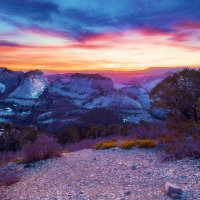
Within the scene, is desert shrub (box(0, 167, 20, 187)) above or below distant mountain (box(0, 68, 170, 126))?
above

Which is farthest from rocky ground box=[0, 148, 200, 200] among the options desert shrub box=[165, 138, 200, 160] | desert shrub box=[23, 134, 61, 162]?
A: desert shrub box=[23, 134, 61, 162]

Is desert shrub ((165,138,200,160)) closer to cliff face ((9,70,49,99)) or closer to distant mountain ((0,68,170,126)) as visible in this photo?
distant mountain ((0,68,170,126))

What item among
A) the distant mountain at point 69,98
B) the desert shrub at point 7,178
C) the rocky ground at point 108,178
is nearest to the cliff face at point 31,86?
the distant mountain at point 69,98

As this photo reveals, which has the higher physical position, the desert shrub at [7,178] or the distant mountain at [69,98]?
the desert shrub at [7,178]

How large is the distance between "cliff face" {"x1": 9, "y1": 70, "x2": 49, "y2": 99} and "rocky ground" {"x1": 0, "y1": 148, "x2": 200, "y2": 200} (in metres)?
99.3

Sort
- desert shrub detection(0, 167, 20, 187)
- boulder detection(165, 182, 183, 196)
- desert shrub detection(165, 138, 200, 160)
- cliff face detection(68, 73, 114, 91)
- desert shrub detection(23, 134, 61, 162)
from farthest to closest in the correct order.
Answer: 1. cliff face detection(68, 73, 114, 91)
2. desert shrub detection(23, 134, 61, 162)
3. desert shrub detection(165, 138, 200, 160)
4. desert shrub detection(0, 167, 20, 187)
5. boulder detection(165, 182, 183, 196)

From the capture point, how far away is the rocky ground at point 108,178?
6930 millimetres

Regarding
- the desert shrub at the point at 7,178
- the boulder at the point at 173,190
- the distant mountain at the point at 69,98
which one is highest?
the boulder at the point at 173,190

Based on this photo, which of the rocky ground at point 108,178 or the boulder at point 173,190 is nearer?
the boulder at point 173,190

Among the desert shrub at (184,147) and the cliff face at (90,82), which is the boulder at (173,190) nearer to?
the desert shrub at (184,147)

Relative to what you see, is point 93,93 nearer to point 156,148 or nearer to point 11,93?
point 11,93

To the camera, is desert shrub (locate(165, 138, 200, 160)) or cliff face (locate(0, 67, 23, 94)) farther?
cliff face (locate(0, 67, 23, 94))

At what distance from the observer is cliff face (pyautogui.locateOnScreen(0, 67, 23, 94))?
12229cm

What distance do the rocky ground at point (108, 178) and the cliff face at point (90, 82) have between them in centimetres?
9622
